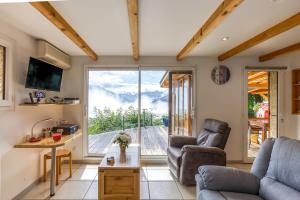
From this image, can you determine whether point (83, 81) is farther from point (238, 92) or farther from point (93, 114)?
point (238, 92)

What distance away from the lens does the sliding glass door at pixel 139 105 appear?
15.9 feet

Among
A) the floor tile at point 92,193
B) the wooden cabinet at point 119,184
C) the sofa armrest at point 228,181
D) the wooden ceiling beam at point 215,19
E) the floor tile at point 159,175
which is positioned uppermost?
the wooden ceiling beam at point 215,19

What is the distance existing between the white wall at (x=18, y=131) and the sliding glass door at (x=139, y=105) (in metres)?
1.50

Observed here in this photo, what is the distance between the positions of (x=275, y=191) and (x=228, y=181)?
40 centimetres

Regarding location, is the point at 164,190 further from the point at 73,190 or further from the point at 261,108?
the point at 261,108

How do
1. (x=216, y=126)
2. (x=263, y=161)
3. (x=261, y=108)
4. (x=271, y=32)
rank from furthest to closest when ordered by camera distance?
(x=261, y=108)
(x=216, y=126)
(x=271, y=32)
(x=263, y=161)

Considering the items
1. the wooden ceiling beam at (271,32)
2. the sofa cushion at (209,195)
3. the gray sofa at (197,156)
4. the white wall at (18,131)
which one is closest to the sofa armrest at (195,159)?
the gray sofa at (197,156)

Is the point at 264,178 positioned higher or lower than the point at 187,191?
higher

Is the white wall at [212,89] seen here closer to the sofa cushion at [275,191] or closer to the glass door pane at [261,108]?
the glass door pane at [261,108]

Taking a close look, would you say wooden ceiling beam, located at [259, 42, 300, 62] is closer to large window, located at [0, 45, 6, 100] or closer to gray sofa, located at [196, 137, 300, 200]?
gray sofa, located at [196, 137, 300, 200]

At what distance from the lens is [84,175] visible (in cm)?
397

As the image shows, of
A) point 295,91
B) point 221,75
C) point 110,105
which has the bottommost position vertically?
point 110,105

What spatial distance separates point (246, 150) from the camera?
474 cm

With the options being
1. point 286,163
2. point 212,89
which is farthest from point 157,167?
point 286,163
